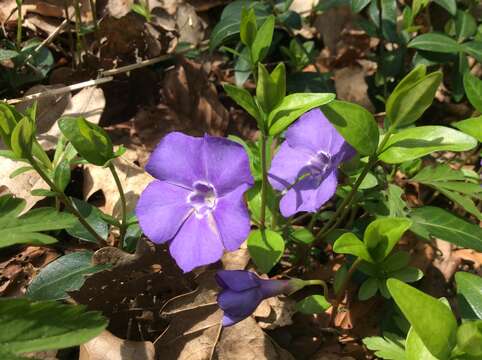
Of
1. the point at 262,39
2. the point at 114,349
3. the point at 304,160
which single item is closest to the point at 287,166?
the point at 304,160

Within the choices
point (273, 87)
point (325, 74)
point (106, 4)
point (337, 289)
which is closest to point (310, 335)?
point (337, 289)

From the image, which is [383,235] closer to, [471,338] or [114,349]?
[471,338]

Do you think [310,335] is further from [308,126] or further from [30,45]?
[30,45]

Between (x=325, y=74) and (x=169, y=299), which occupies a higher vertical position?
(x=325, y=74)

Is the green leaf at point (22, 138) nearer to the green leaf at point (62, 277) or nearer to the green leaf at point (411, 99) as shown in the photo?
the green leaf at point (62, 277)

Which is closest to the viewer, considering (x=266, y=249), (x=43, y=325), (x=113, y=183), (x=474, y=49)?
(x=43, y=325)

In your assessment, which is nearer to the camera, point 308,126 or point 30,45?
point 308,126
